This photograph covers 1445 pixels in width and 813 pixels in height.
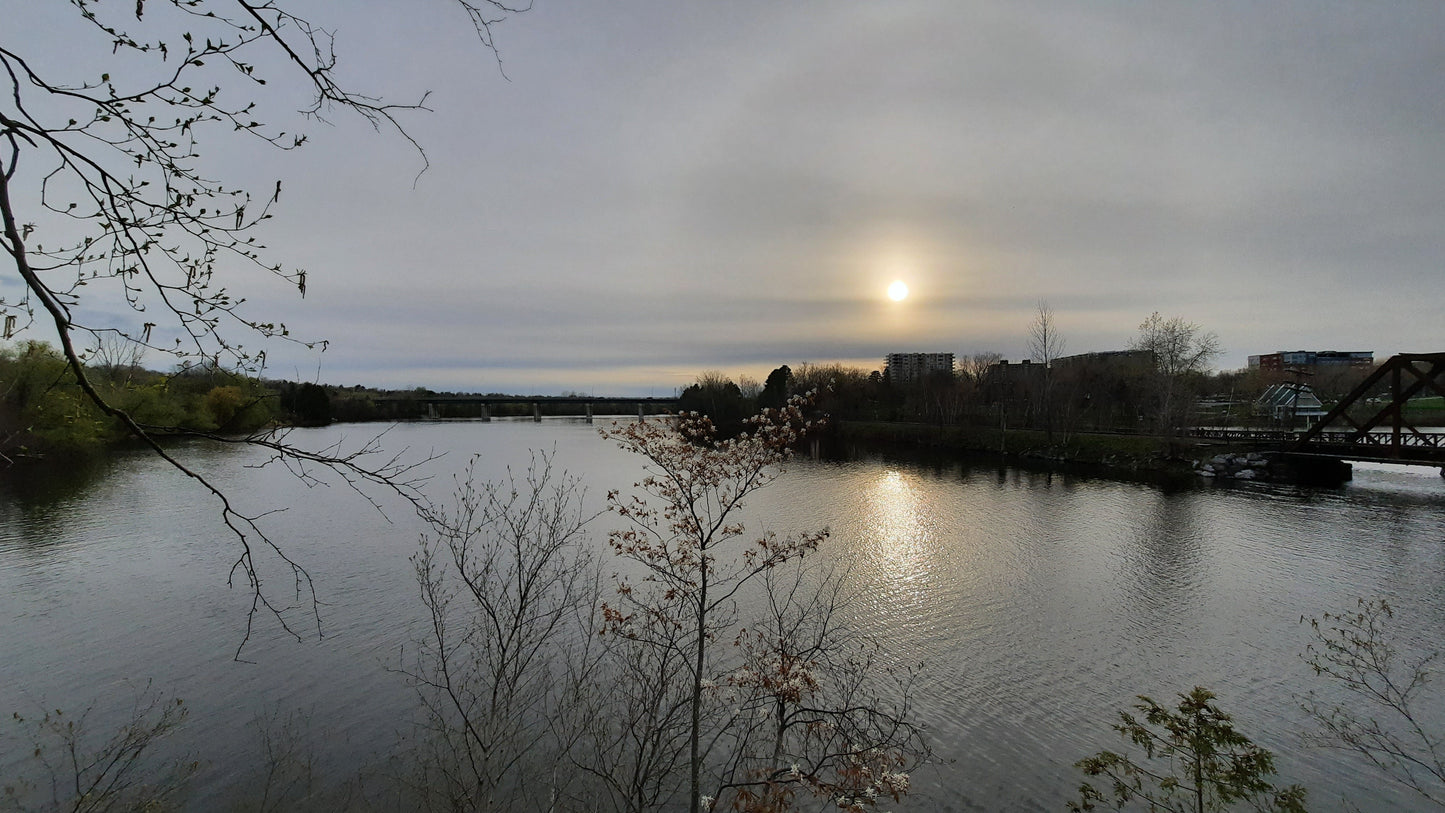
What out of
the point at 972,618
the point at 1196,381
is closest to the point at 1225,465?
the point at 1196,381

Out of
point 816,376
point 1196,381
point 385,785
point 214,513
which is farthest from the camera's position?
point 816,376

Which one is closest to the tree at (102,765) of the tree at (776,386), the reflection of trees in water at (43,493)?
the reflection of trees in water at (43,493)

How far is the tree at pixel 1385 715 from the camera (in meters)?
8.26

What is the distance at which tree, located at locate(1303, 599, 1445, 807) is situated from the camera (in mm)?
8258

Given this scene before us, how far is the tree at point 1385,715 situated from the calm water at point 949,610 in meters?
0.34

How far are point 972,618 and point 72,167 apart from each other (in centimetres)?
1516

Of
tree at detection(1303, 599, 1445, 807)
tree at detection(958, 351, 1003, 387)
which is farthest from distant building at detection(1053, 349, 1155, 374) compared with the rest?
tree at detection(1303, 599, 1445, 807)

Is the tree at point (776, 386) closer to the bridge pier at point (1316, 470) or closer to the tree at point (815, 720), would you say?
the bridge pier at point (1316, 470)

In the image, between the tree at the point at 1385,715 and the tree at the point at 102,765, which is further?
the tree at the point at 1385,715

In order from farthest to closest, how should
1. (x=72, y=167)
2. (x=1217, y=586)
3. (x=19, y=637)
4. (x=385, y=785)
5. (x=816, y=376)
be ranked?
(x=816, y=376) → (x=1217, y=586) → (x=19, y=637) → (x=385, y=785) → (x=72, y=167)

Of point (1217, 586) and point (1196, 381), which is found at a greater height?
point (1196, 381)

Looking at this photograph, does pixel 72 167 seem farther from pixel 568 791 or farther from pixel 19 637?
pixel 19 637

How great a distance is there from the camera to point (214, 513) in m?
23.5

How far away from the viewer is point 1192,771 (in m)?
7.62
